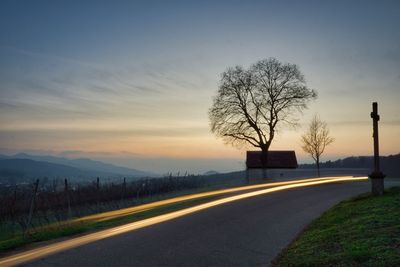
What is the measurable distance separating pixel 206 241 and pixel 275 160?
180 feet

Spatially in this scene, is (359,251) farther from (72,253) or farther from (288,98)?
(288,98)

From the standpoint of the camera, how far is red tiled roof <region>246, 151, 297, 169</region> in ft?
212

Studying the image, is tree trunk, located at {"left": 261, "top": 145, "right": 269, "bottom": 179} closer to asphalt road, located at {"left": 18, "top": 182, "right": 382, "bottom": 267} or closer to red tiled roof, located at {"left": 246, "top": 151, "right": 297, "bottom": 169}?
red tiled roof, located at {"left": 246, "top": 151, "right": 297, "bottom": 169}

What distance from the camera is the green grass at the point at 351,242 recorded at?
387 inches

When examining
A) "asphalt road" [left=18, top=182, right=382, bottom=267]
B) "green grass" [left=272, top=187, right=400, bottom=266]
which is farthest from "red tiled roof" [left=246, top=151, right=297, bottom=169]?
"green grass" [left=272, top=187, right=400, bottom=266]

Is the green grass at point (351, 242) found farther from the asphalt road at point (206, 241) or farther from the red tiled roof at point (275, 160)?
the red tiled roof at point (275, 160)

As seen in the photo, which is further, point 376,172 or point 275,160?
point 275,160

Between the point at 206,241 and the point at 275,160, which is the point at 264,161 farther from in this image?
the point at 206,241

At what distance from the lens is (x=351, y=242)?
11.6 meters

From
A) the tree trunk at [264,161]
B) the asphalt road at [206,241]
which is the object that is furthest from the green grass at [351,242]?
the tree trunk at [264,161]

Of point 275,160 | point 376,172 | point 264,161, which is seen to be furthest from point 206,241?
point 275,160

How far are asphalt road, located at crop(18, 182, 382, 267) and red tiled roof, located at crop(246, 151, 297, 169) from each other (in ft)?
139

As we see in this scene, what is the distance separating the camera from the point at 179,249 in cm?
1309

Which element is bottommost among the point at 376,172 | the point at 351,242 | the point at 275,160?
the point at 351,242
